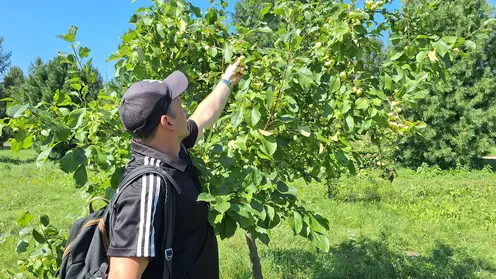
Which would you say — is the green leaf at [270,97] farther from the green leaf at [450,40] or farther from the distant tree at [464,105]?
the distant tree at [464,105]

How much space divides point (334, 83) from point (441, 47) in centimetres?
48

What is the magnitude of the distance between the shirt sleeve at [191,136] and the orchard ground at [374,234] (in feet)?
2.09

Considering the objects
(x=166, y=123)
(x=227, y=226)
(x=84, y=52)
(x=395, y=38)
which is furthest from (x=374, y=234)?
(x=166, y=123)

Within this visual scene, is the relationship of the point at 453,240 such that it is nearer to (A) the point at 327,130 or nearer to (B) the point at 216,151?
(A) the point at 327,130

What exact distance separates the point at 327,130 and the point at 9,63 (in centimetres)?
3103

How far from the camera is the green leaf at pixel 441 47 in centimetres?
181

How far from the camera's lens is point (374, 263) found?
4797mm

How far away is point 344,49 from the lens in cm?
196

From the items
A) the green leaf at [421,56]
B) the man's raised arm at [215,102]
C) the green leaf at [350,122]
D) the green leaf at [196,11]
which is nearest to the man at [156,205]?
the man's raised arm at [215,102]

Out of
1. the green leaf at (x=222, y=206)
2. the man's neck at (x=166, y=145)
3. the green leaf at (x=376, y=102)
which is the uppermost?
the green leaf at (x=376, y=102)

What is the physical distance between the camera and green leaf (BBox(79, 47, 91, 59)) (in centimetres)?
203

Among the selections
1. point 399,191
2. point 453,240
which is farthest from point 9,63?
point 453,240

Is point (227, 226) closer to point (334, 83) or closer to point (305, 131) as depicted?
point (305, 131)

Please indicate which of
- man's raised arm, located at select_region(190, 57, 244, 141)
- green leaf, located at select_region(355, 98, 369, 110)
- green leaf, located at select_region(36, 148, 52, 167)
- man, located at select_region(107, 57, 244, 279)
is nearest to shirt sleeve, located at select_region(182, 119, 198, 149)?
man's raised arm, located at select_region(190, 57, 244, 141)
